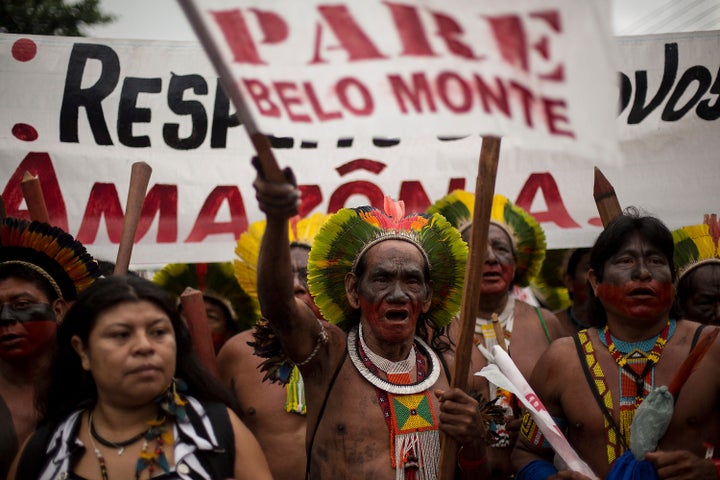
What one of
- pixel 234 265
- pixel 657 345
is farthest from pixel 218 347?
pixel 657 345

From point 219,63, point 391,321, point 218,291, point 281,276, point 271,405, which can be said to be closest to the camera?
point 219,63

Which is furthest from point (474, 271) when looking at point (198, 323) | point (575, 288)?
point (575, 288)

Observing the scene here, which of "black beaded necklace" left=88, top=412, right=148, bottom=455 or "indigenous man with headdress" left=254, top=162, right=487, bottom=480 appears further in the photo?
"indigenous man with headdress" left=254, top=162, right=487, bottom=480

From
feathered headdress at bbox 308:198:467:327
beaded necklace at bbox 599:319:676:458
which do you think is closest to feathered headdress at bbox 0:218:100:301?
feathered headdress at bbox 308:198:467:327

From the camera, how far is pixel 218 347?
5.95 metres

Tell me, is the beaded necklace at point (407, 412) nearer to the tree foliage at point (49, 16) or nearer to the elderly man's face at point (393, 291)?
the elderly man's face at point (393, 291)

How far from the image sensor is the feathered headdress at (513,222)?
5.47m

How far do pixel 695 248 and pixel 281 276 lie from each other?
120 inches

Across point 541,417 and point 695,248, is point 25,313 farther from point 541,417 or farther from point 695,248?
point 695,248

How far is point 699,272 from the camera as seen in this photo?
4.99 meters

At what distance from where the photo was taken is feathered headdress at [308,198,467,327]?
3.76 m

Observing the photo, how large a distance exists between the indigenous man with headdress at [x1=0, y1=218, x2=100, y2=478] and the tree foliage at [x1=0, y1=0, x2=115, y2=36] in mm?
13435

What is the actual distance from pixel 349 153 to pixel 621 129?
2003 mm

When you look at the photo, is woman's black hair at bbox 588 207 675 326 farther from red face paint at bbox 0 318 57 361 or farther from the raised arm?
red face paint at bbox 0 318 57 361
